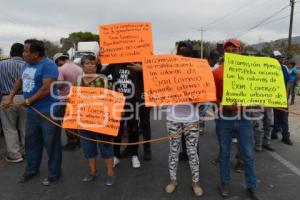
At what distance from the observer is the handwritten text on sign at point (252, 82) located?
4.30m

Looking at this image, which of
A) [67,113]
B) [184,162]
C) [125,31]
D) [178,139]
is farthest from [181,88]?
[184,162]

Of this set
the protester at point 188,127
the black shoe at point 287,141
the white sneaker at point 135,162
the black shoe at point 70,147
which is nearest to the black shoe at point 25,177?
the white sneaker at point 135,162

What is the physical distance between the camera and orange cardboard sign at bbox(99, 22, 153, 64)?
4.92 meters

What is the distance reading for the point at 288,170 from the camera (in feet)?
18.3

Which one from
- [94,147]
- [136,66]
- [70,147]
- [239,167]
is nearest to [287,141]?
Answer: [239,167]

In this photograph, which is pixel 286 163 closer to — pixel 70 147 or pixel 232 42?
pixel 232 42

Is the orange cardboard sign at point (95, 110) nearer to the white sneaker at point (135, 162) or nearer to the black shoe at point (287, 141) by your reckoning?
the white sneaker at point (135, 162)

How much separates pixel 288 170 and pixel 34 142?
3699 millimetres

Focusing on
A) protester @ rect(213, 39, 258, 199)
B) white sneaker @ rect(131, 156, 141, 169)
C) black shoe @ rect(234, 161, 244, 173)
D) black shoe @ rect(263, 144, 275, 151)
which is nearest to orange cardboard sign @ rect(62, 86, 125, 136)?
white sneaker @ rect(131, 156, 141, 169)

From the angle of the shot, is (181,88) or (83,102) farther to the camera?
(83,102)

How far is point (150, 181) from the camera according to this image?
513 centimetres

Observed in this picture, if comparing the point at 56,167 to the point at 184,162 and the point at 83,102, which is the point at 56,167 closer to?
the point at 83,102

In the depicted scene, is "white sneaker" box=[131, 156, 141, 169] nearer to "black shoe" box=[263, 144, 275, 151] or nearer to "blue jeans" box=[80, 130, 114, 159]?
"blue jeans" box=[80, 130, 114, 159]

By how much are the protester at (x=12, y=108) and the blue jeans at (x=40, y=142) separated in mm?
905
